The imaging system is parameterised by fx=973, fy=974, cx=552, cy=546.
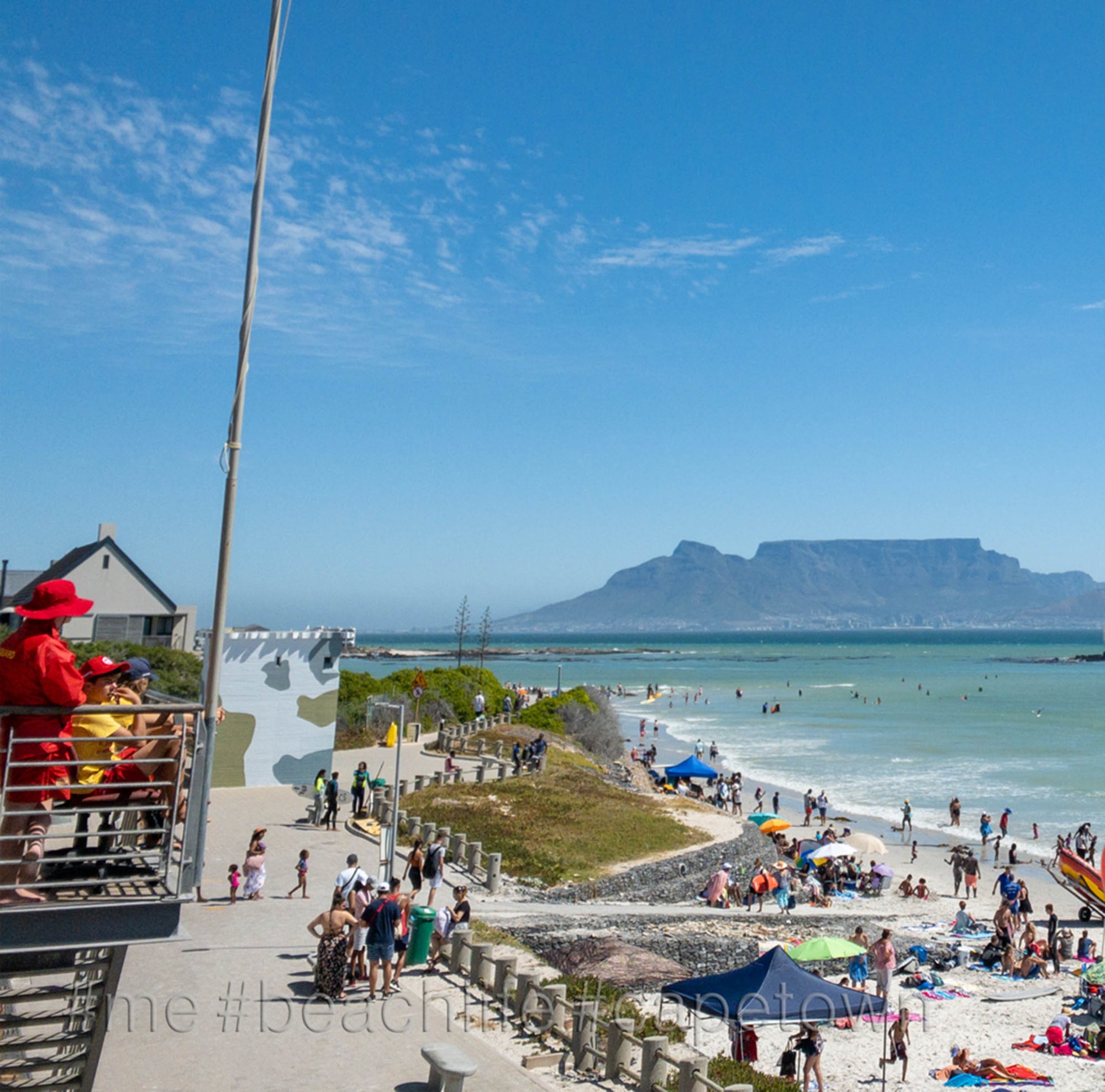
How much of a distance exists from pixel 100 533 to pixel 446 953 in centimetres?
3412

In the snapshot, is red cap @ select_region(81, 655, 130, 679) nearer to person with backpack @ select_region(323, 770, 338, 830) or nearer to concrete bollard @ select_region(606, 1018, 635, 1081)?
concrete bollard @ select_region(606, 1018, 635, 1081)

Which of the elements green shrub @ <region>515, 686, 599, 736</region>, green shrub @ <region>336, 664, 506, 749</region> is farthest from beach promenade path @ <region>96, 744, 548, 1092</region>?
green shrub @ <region>515, 686, 599, 736</region>

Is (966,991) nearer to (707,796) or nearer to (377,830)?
(377,830)

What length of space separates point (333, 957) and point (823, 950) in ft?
31.1

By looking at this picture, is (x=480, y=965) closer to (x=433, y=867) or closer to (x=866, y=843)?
(x=433, y=867)

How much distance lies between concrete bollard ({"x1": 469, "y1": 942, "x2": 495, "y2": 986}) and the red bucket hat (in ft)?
30.4

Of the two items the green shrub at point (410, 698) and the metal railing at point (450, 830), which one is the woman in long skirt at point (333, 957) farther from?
the green shrub at point (410, 698)

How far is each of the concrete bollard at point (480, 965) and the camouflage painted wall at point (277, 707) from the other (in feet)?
50.5

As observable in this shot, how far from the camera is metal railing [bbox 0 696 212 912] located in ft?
15.8

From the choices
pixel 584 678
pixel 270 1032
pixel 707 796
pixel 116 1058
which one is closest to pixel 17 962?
pixel 116 1058

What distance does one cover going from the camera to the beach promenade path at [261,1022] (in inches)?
388

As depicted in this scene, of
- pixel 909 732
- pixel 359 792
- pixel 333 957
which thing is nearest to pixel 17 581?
pixel 359 792

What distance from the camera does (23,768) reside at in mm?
4980

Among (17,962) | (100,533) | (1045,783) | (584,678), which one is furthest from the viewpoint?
(584,678)
